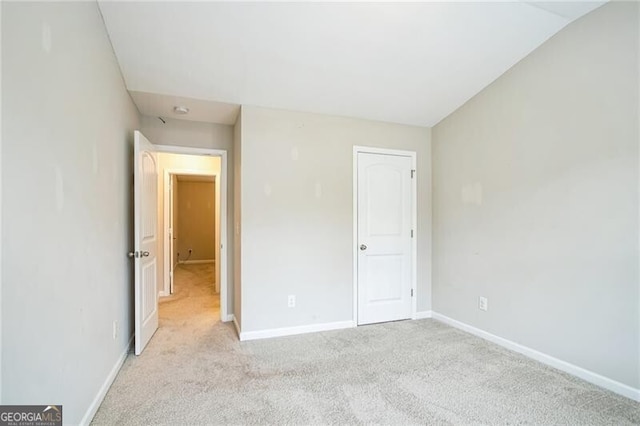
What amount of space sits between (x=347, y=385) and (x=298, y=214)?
5.48 feet

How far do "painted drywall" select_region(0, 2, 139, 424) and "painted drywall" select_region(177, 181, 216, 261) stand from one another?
631cm

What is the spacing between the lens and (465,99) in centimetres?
331

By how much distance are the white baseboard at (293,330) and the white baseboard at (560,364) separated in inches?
51.1

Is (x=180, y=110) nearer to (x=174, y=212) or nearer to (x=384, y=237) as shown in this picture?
(x=384, y=237)

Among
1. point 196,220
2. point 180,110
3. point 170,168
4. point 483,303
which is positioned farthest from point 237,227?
point 196,220

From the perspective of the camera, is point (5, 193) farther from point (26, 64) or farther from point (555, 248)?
point (555, 248)

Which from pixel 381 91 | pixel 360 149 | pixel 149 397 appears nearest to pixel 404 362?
pixel 149 397

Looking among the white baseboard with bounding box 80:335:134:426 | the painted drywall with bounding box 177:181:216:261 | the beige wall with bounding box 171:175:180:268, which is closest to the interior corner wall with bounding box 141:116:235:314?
the white baseboard with bounding box 80:335:134:426

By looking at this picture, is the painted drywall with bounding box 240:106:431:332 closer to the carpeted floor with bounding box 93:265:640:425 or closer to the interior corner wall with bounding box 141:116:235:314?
the carpeted floor with bounding box 93:265:640:425

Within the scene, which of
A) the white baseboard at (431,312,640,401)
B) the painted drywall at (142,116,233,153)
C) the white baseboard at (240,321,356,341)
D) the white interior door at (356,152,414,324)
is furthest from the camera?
the white interior door at (356,152,414,324)

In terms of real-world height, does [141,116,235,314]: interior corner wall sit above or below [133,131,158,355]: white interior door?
above

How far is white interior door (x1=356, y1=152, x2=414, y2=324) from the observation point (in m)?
3.52

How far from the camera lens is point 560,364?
8.09 ft

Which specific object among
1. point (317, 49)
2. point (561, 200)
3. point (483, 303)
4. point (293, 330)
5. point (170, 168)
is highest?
point (317, 49)
